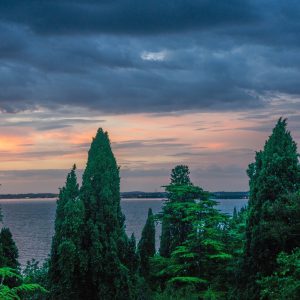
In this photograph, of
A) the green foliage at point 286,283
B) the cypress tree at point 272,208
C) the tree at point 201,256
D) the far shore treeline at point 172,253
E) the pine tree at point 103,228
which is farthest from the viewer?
the tree at point 201,256

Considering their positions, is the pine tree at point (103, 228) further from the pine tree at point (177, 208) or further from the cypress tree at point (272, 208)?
the cypress tree at point (272, 208)

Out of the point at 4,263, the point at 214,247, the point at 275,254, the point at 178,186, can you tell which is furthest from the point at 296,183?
the point at 4,263

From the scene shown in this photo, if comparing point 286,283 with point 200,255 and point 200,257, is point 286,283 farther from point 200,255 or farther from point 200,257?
point 200,257

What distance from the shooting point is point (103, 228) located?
1320 inches

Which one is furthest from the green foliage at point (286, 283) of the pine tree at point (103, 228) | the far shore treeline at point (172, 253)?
the pine tree at point (103, 228)

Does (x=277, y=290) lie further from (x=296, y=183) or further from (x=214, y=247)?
(x=214, y=247)

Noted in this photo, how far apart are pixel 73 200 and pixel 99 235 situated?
275 centimetres

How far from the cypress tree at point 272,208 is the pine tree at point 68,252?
10593 millimetres

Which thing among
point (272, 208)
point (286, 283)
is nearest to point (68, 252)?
point (272, 208)

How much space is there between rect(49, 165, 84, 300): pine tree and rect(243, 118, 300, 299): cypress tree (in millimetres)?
10593

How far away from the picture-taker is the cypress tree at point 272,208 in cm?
2475

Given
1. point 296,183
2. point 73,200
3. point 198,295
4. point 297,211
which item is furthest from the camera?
point 73,200

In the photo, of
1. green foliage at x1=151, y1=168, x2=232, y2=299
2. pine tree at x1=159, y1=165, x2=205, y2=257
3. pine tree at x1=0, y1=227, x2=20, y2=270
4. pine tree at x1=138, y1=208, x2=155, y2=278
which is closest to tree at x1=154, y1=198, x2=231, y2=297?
green foliage at x1=151, y1=168, x2=232, y2=299

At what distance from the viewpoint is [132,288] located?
110ft
